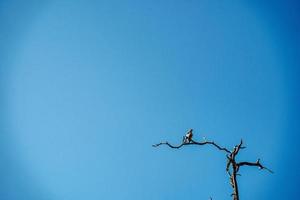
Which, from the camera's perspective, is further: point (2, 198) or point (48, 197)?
point (48, 197)

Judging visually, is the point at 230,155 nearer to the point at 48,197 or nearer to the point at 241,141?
the point at 241,141

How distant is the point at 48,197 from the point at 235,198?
218 meters

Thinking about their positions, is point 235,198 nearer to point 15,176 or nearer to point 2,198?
point 2,198

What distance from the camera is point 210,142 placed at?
589 cm

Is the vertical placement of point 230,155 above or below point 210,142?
below

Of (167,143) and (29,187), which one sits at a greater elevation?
(29,187)

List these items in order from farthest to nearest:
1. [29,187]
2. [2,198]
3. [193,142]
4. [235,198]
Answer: [29,187] → [2,198] → [193,142] → [235,198]

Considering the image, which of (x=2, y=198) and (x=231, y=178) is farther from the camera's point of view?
(x=2, y=198)

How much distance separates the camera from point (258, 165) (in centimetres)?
560

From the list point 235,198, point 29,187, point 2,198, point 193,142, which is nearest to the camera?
point 235,198

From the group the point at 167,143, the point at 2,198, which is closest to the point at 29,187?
the point at 2,198

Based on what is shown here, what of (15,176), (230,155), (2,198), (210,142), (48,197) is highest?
(15,176)

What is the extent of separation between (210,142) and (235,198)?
46.3 inches

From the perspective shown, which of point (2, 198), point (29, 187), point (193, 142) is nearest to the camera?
point (193, 142)
